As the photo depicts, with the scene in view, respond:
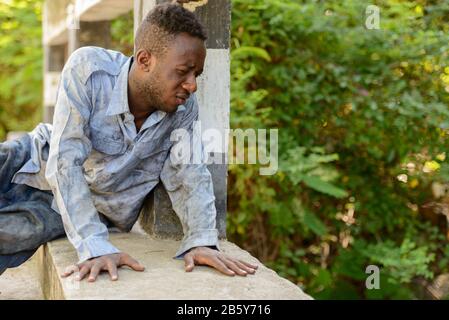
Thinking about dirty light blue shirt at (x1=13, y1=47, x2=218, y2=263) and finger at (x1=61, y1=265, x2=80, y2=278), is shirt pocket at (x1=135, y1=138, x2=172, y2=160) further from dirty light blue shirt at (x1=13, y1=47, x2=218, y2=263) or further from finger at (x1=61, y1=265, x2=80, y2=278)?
finger at (x1=61, y1=265, x2=80, y2=278)

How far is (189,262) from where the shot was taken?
3008 millimetres

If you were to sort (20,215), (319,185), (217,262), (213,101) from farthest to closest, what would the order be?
(319,185)
(213,101)
(20,215)
(217,262)

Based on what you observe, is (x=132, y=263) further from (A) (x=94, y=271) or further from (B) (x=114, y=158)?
(B) (x=114, y=158)

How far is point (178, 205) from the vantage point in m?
3.41

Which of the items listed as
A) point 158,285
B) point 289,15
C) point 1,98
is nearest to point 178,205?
point 158,285

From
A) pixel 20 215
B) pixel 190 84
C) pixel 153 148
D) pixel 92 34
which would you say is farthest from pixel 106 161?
pixel 92 34

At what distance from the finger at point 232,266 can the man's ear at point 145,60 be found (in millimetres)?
869

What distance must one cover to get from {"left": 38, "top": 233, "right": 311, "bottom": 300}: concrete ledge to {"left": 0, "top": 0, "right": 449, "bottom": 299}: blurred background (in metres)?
2.30

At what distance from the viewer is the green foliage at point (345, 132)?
5.48m

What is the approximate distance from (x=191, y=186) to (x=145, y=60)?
605 millimetres

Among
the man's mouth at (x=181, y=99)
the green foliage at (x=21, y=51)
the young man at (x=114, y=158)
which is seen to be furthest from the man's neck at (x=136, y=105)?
the green foliage at (x=21, y=51)

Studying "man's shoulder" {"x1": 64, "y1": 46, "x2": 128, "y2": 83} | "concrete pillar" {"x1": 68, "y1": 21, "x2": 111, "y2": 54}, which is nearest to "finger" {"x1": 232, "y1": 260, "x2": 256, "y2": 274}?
"man's shoulder" {"x1": 64, "y1": 46, "x2": 128, "y2": 83}

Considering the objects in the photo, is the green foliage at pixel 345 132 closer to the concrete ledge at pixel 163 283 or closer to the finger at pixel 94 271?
the concrete ledge at pixel 163 283

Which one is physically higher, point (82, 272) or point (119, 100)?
point (119, 100)
